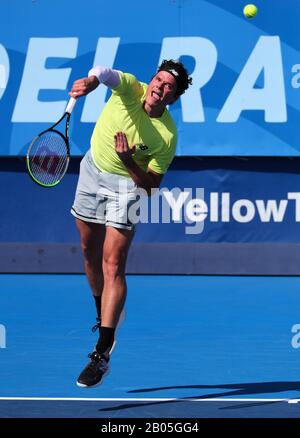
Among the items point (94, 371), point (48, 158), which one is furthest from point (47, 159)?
point (94, 371)

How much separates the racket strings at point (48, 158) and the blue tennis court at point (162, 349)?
1.25 m

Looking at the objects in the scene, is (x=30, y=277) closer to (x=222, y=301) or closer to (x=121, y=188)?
(x=222, y=301)

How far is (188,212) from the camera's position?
11680mm

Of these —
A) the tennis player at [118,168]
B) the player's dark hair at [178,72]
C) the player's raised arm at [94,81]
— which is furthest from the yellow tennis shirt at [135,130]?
the player's dark hair at [178,72]

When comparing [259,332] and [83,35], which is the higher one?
[83,35]

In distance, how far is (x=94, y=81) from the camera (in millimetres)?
6172

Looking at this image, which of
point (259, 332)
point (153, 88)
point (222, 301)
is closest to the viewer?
point (153, 88)

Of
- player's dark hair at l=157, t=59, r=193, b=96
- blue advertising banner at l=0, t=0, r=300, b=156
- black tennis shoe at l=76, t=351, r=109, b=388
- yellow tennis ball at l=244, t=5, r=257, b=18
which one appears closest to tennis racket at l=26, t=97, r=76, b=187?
player's dark hair at l=157, t=59, r=193, b=96

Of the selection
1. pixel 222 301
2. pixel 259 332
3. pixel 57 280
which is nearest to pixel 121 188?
pixel 259 332

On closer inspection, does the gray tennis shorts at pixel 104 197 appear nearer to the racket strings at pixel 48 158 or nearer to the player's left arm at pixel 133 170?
the player's left arm at pixel 133 170

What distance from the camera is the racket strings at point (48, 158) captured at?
21.6 ft

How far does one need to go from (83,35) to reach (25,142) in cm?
128

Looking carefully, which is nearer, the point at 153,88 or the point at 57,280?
the point at 153,88

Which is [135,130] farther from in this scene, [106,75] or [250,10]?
[250,10]
